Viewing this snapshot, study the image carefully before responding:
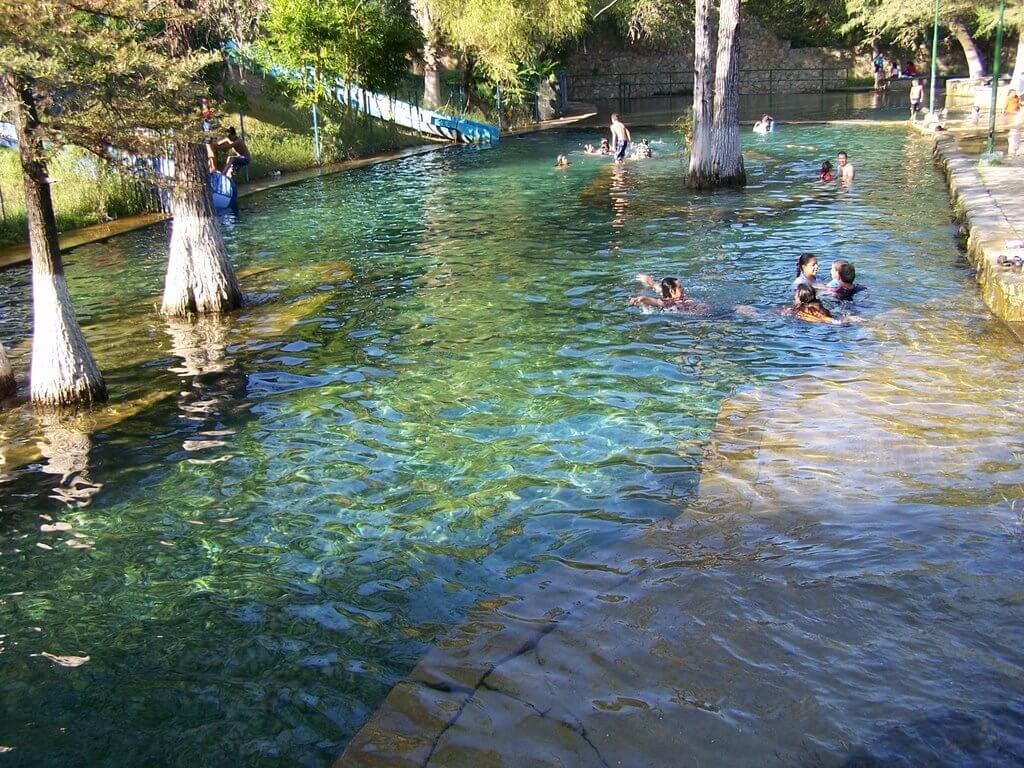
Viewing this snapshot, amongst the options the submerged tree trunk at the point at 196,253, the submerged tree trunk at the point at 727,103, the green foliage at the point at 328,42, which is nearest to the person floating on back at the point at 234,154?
the green foliage at the point at 328,42

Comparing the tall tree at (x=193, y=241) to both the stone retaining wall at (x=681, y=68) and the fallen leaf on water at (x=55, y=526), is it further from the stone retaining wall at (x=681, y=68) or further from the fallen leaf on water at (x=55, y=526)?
the stone retaining wall at (x=681, y=68)

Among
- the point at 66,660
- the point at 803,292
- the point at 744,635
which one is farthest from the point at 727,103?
the point at 66,660

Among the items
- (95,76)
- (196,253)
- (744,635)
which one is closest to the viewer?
(744,635)

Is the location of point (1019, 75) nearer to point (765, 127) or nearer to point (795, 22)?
point (765, 127)

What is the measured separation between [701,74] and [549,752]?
1932 cm

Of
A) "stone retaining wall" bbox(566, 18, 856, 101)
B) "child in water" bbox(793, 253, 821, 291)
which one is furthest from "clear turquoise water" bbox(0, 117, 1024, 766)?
"stone retaining wall" bbox(566, 18, 856, 101)

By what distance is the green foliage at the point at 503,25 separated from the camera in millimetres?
36281

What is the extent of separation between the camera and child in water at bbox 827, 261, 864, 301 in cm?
1166

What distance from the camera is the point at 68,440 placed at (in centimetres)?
851

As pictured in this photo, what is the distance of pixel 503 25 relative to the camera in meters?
36.5

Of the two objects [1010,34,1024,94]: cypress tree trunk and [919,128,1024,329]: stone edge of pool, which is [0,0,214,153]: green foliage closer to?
[919,128,1024,329]: stone edge of pool

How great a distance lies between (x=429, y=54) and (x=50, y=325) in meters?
32.4

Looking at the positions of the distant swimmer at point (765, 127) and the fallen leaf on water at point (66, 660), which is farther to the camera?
the distant swimmer at point (765, 127)

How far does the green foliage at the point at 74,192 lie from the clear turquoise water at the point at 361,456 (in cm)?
345
